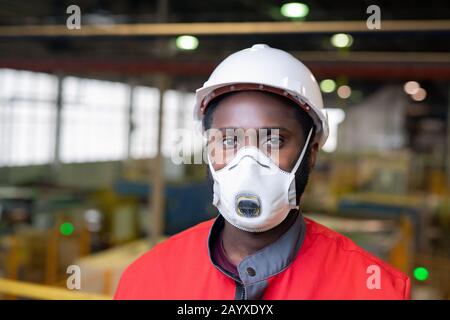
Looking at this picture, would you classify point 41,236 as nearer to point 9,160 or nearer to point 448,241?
point 448,241

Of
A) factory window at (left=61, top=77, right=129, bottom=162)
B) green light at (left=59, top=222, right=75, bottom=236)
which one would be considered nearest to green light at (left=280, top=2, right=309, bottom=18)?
green light at (left=59, top=222, right=75, bottom=236)

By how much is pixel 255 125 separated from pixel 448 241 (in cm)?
815

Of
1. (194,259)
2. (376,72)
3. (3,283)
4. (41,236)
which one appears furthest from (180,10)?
(194,259)

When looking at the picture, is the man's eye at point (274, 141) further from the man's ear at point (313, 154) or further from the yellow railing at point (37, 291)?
the yellow railing at point (37, 291)

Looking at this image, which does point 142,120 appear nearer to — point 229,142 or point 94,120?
point 94,120

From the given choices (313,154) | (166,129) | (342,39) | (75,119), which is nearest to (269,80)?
(313,154)

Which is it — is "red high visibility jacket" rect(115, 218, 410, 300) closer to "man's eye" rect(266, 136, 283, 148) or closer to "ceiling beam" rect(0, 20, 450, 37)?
"man's eye" rect(266, 136, 283, 148)

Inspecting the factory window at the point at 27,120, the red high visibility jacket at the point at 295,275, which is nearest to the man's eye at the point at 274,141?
the red high visibility jacket at the point at 295,275

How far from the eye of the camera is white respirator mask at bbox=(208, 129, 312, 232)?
53.6 inches

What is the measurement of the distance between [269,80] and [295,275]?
49 cm

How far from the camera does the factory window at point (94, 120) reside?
15.4m

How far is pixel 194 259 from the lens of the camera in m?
1.52

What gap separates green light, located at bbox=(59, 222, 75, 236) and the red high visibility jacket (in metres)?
5.51

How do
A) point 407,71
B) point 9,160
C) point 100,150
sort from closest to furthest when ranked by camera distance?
point 407,71, point 9,160, point 100,150
